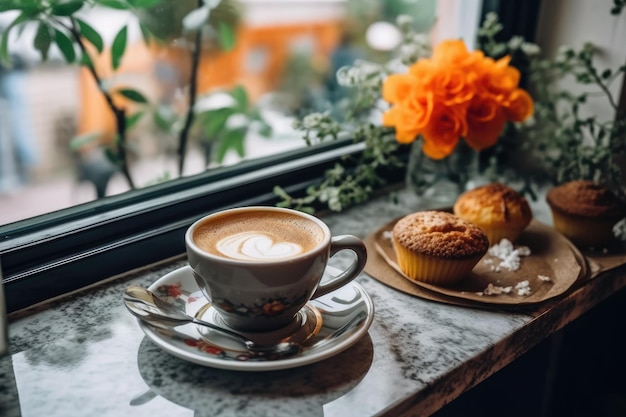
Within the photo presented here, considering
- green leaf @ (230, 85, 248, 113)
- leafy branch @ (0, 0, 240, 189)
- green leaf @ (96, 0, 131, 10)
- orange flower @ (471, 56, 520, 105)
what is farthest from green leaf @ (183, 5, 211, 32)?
orange flower @ (471, 56, 520, 105)

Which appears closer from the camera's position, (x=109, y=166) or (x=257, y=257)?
(x=257, y=257)

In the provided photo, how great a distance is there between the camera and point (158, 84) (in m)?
1.32

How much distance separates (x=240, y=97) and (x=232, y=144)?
3.8 inches

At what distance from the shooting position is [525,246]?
936 millimetres

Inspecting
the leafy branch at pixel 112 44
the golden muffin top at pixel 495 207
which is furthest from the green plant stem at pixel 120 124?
the golden muffin top at pixel 495 207

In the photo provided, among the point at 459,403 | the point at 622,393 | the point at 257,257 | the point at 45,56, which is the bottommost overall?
the point at 622,393

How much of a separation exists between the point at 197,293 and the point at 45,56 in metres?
0.40

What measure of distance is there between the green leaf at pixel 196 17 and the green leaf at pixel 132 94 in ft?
0.41

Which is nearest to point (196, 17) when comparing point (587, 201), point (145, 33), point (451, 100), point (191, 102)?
point (145, 33)

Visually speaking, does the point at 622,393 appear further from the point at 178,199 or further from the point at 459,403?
the point at 178,199

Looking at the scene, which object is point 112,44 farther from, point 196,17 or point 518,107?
point 518,107

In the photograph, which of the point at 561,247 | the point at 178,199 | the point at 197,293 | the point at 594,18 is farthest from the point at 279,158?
the point at 594,18

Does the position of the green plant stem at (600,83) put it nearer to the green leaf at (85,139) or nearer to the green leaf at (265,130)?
the green leaf at (265,130)

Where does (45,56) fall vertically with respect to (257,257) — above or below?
above
